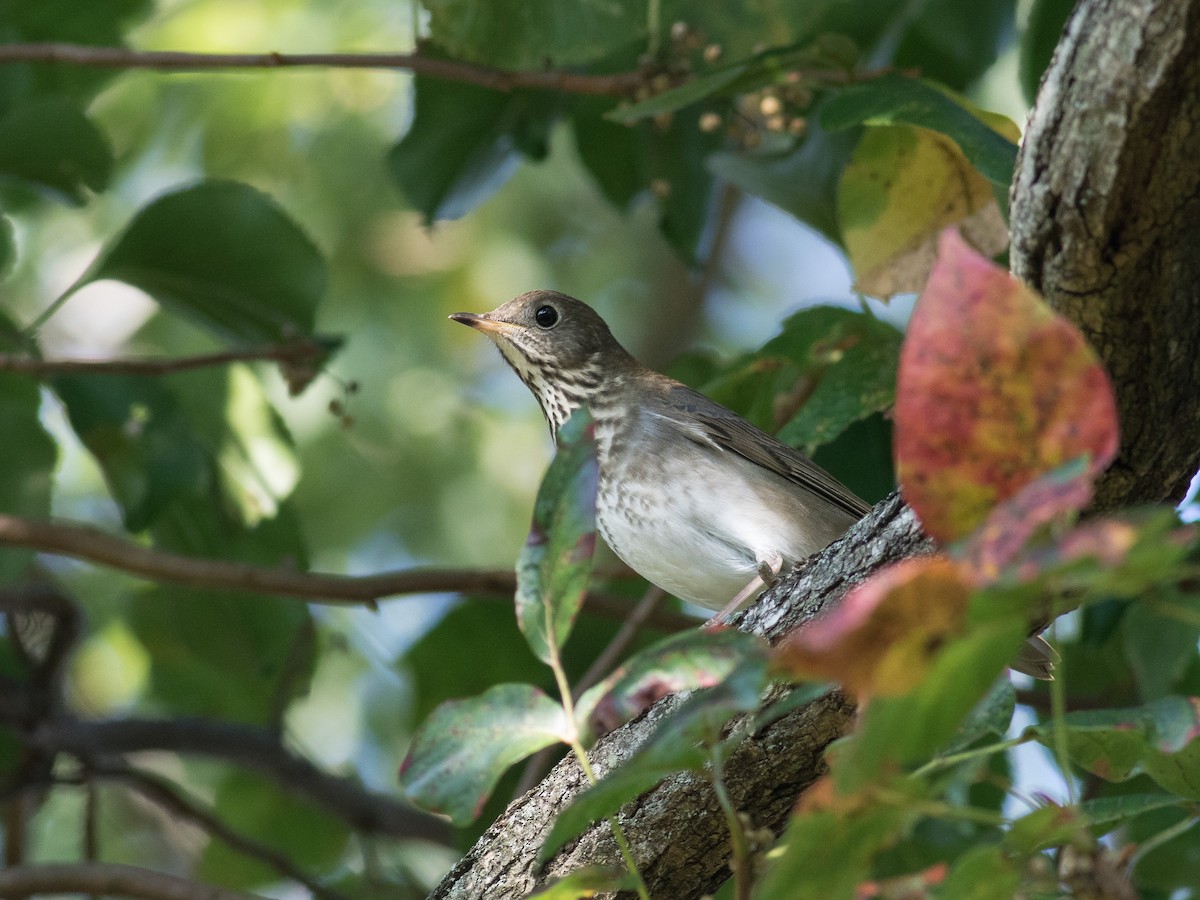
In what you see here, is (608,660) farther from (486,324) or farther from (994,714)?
(994,714)

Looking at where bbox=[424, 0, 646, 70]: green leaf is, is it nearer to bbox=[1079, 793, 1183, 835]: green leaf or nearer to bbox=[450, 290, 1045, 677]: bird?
bbox=[450, 290, 1045, 677]: bird

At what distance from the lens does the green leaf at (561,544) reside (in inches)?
62.8

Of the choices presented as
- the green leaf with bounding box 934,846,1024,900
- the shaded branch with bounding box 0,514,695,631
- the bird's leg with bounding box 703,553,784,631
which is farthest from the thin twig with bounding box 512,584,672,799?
the green leaf with bounding box 934,846,1024,900

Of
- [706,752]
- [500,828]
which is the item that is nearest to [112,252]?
[500,828]

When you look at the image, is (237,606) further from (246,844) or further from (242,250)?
(242,250)

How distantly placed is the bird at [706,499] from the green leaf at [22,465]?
1.69 metres

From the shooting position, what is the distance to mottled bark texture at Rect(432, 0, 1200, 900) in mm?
1903

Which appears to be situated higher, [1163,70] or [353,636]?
[1163,70]

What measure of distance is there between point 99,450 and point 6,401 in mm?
315

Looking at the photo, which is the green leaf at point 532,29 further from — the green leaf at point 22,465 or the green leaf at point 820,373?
the green leaf at point 22,465

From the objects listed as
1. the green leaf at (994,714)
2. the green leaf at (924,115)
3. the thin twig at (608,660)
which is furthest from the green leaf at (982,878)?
the thin twig at (608,660)

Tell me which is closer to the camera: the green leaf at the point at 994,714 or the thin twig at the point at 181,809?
the green leaf at the point at 994,714

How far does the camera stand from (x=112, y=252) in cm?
424

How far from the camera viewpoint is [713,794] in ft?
8.50
